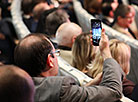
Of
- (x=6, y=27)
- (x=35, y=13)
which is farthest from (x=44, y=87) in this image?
A: (x=6, y=27)

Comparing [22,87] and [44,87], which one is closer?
[22,87]

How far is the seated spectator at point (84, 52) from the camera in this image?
2.43 m

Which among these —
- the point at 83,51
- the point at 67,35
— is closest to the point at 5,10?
the point at 67,35

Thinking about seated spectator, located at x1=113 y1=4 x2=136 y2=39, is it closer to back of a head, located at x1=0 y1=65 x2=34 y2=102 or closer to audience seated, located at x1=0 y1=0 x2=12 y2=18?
audience seated, located at x1=0 y1=0 x2=12 y2=18

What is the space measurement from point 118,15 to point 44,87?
292cm

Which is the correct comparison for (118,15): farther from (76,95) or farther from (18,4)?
(76,95)

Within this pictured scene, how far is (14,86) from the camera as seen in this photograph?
1.11 m

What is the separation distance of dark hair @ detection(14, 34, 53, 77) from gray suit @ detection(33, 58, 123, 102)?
105 millimetres

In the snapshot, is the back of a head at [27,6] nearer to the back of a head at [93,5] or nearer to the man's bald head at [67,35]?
the back of a head at [93,5]

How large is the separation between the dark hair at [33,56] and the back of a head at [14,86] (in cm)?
46

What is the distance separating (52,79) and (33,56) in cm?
20

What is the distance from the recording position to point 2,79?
3.67ft

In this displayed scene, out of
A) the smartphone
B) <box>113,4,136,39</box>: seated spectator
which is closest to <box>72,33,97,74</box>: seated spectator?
the smartphone

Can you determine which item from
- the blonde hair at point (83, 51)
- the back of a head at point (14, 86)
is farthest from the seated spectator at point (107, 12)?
the back of a head at point (14, 86)
